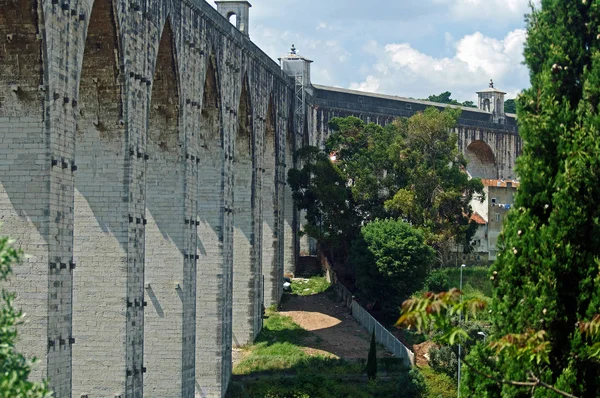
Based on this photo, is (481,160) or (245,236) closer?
(245,236)

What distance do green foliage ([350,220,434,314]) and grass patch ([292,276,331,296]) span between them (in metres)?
4.60

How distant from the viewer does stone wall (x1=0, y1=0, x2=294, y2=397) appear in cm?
2034

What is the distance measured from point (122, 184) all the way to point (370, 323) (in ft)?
66.7

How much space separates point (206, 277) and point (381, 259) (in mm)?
11934

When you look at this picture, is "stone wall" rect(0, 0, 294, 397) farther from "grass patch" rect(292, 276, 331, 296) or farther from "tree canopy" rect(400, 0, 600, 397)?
"grass patch" rect(292, 276, 331, 296)

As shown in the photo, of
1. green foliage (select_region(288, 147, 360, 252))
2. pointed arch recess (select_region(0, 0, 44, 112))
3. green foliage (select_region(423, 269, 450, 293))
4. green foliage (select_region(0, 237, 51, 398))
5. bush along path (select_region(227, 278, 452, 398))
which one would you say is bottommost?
bush along path (select_region(227, 278, 452, 398))

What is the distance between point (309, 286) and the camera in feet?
168

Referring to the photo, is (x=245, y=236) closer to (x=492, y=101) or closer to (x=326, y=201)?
(x=326, y=201)

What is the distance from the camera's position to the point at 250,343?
40469 mm

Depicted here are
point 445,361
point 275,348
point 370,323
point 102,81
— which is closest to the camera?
point 102,81

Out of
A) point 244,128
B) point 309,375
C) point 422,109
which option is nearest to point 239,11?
point 244,128

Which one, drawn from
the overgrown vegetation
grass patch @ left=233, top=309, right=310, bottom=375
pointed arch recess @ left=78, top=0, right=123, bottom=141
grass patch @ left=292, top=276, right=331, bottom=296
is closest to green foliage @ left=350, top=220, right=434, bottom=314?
grass patch @ left=233, top=309, right=310, bottom=375

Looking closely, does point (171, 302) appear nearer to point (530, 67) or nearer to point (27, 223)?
point (27, 223)

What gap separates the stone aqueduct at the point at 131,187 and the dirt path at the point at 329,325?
265 cm
